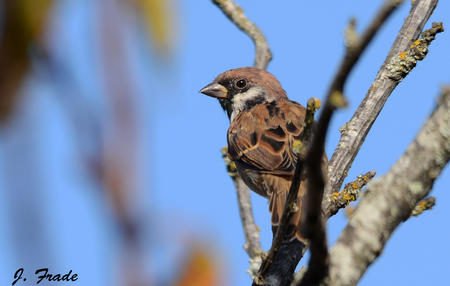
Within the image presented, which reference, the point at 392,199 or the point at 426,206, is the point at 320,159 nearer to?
the point at 392,199

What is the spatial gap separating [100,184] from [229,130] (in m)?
5.69

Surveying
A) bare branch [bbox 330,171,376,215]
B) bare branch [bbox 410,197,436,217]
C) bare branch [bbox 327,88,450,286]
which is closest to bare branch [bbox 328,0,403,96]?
bare branch [bbox 327,88,450,286]

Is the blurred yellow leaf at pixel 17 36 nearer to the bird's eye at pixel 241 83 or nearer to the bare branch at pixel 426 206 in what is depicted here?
the bare branch at pixel 426 206

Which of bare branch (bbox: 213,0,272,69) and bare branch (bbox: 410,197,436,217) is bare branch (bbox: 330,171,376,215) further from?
bare branch (bbox: 213,0,272,69)

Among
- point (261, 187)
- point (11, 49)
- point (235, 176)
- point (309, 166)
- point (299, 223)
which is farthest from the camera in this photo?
point (235, 176)

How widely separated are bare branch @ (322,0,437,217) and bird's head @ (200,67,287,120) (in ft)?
6.72

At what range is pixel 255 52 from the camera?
657 centimetres

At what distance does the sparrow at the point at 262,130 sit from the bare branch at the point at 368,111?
1.07ft

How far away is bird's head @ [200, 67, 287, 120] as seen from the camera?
6.93 meters

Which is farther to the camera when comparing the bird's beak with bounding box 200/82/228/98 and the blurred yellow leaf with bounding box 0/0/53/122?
the bird's beak with bounding box 200/82/228/98

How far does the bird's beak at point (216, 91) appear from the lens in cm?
709

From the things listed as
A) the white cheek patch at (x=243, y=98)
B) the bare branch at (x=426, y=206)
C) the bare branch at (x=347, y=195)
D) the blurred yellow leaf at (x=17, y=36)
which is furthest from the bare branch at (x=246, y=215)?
the blurred yellow leaf at (x=17, y=36)

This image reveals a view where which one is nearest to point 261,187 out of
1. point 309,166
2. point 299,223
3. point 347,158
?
point 347,158

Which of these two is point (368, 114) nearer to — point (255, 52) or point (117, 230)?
point (255, 52)
